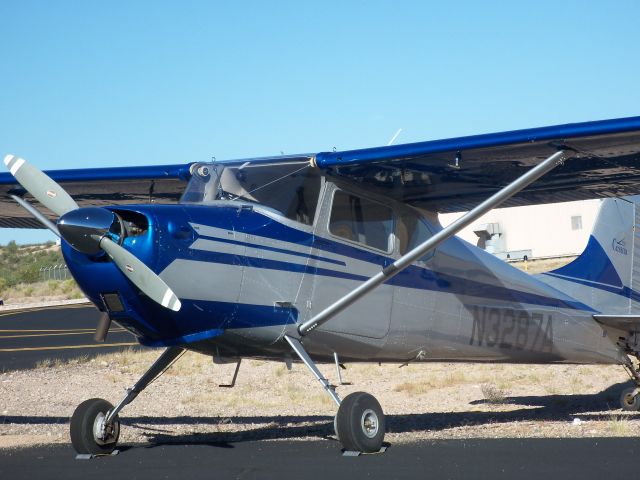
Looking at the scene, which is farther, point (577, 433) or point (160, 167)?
point (160, 167)

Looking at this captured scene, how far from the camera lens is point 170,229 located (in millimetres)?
7480

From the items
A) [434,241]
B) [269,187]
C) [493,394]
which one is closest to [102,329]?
[269,187]

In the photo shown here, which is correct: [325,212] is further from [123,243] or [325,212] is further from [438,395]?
[438,395]

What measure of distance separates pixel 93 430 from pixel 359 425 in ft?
8.43

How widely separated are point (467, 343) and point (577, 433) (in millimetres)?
1623

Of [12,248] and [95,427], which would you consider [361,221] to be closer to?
[95,427]

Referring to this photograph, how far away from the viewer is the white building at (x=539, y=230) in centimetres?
5309

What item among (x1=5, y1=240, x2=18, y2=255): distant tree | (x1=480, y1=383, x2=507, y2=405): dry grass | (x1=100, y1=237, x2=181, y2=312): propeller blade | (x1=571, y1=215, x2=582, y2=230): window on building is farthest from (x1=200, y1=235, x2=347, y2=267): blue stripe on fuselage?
(x1=5, y1=240, x2=18, y2=255): distant tree

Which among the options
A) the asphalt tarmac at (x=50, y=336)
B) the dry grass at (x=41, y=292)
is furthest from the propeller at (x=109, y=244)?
the dry grass at (x=41, y=292)

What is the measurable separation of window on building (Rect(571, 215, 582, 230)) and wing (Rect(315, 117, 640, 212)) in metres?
44.5

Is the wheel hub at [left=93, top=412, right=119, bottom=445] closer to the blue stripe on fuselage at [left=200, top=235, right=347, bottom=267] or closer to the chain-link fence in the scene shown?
the blue stripe on fuselage at [left=200, top=235, right=347, bottom=267]

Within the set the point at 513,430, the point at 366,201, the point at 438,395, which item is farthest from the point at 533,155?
the point at 438,395

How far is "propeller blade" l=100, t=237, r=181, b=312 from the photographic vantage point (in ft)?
23.6

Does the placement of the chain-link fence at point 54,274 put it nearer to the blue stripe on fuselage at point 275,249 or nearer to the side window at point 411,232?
the side window at point 411,232
